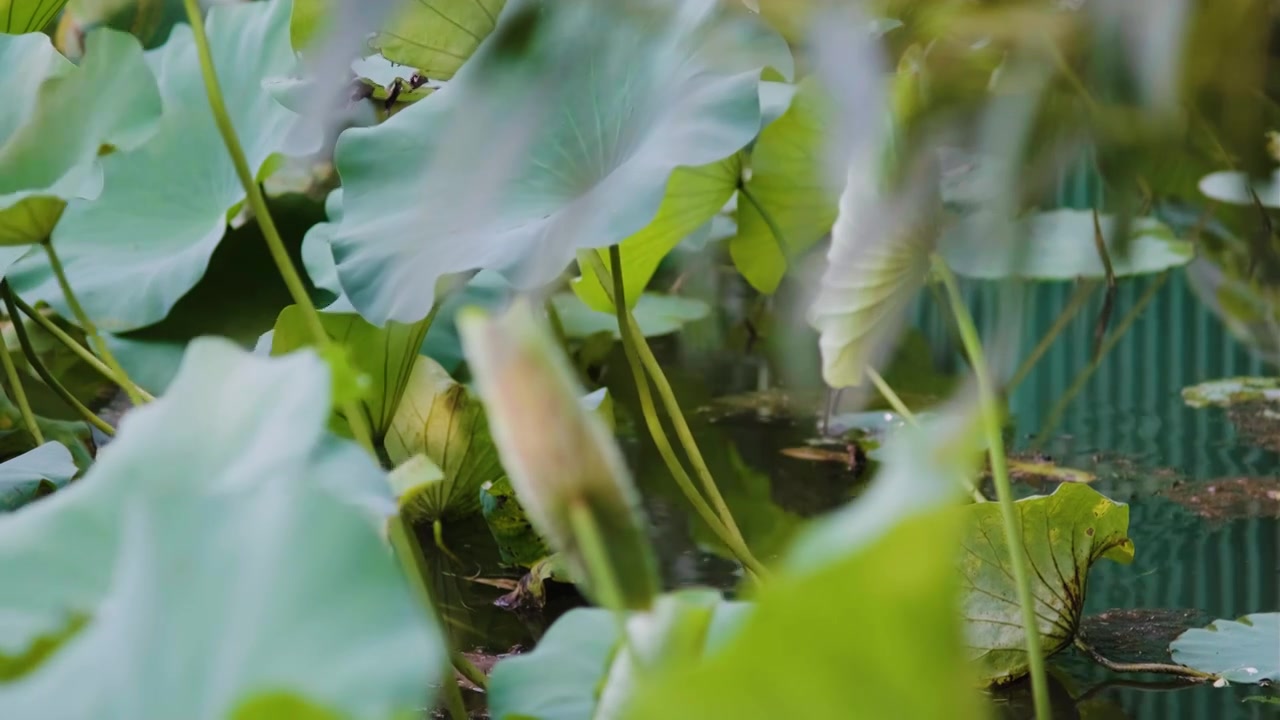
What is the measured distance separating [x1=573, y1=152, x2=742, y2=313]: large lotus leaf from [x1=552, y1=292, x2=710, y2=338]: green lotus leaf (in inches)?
23.0

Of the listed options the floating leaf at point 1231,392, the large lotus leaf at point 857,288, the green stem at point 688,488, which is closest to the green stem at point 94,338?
the green stem at point 688,488

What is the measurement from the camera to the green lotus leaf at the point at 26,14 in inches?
45.3

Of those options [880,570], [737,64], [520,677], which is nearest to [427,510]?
[737,64]

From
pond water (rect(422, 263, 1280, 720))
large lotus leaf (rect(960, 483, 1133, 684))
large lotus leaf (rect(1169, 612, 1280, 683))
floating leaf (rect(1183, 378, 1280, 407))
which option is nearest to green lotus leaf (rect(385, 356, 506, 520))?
pond water (rect(422, 263, 1280, 720))

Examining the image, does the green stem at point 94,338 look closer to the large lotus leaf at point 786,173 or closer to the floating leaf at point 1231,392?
the large lotus leaf at point 786,173

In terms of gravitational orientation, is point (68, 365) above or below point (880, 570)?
below

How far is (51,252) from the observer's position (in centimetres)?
102

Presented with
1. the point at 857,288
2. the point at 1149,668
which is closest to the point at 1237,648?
the point at 1149,668

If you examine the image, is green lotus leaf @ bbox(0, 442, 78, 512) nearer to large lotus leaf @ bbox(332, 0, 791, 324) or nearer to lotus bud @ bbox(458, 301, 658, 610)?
large lotus leaf @ bbox(332, 0, 791, 324)

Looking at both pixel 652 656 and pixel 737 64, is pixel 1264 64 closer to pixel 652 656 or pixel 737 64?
pixel 652 656

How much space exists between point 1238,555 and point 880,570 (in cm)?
94

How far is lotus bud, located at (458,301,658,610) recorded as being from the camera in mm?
305

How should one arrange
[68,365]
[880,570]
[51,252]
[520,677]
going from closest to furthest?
[880,570], [520,677], [51,252], [68,365]

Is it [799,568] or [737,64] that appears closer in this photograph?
[799,568]
